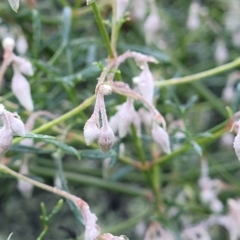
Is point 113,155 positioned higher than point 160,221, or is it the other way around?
point 113,155

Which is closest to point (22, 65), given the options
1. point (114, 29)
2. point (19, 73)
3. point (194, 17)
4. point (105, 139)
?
point (19, 73)

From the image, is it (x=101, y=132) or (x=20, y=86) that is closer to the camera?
(x=101, y=132)

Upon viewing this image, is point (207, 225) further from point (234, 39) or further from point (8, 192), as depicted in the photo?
point (234, 39)

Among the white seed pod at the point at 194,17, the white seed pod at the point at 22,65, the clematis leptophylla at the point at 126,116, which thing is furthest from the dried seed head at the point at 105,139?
the white seed pod at the point at 194,17

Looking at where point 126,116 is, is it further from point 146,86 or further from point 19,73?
point 19,73

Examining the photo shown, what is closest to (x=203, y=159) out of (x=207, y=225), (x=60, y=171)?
(x=207, y=225)

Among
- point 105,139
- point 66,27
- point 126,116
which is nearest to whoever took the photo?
point 105,139
